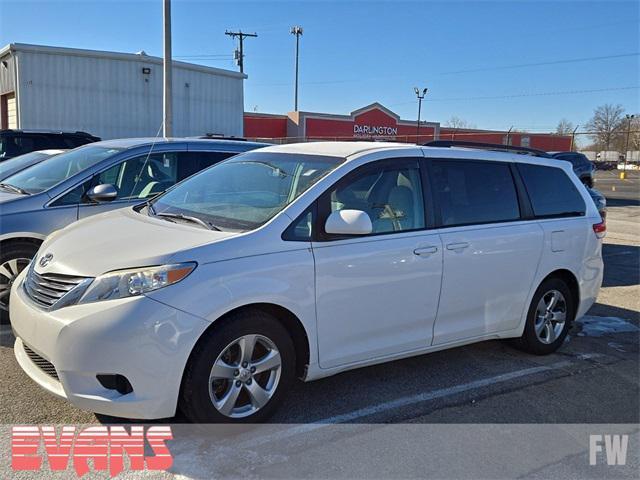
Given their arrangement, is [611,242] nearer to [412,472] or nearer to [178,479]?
[412,472]

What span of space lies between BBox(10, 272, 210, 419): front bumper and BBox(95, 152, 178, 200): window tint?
271cm

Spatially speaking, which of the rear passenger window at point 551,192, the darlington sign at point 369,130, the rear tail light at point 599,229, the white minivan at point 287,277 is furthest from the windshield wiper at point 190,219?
the darlington sign at point 369,130

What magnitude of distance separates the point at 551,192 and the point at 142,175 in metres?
3.94

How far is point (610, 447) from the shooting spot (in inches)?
139

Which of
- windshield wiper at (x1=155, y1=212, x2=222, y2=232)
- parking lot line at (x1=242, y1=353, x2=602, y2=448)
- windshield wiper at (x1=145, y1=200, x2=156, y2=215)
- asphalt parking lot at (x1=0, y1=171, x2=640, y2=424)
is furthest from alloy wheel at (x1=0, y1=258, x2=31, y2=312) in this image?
parking lot line at (x1=242, y1=353, x2=602, y2=448)

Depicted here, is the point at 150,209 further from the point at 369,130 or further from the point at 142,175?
the point at 369,130

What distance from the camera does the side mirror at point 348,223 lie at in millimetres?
3533

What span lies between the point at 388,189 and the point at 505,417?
1.73m

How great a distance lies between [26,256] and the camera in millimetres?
5000

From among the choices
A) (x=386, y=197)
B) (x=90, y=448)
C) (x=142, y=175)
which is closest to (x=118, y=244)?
(x=90, y=448)

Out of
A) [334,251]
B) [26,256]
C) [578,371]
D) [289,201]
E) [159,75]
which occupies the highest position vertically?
[159,75]

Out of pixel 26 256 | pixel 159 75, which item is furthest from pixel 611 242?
pixel 159 75

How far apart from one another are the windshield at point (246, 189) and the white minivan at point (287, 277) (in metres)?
0.02

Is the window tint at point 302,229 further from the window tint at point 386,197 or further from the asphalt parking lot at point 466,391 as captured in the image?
the asphalt parking lot at point 466,391
